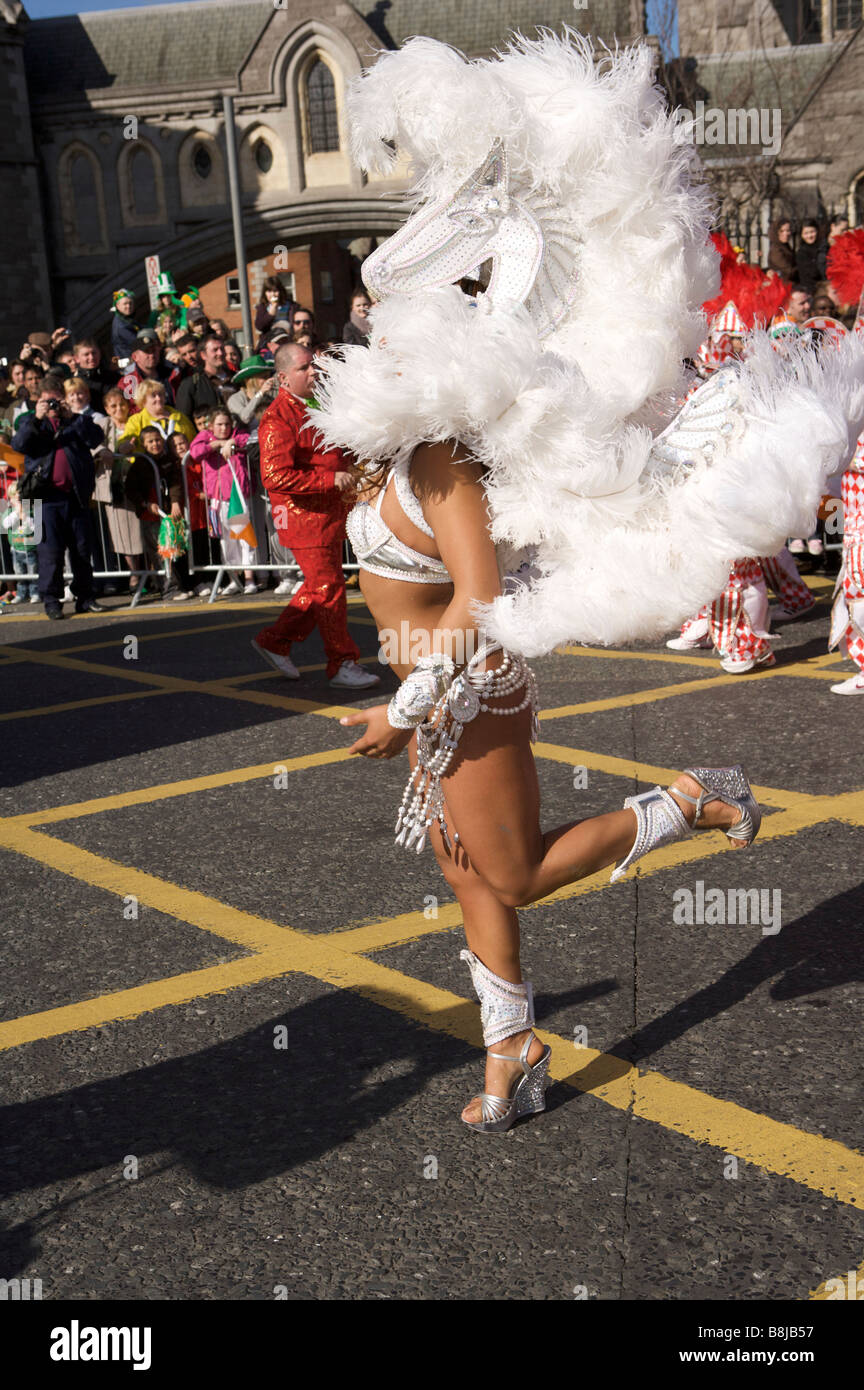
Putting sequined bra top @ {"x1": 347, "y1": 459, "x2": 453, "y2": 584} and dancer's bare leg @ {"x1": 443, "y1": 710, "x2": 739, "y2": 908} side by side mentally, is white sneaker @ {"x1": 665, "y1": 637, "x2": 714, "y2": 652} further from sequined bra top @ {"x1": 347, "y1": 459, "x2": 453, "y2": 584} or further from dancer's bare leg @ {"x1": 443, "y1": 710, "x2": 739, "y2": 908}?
sequined bra top @ {"x1": 347, "y1": 459, "x2": 453, "y2": 584}

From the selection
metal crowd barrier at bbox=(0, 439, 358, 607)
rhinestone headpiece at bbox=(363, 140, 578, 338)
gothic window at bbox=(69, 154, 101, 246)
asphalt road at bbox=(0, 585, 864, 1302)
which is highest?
gothic window at bbox=(69, 154, 101, 246)

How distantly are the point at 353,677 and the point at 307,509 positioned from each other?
1015 mm

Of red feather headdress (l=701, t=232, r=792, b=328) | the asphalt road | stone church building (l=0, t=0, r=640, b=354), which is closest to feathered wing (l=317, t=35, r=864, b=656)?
the asphalt road

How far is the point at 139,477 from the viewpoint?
12492 millimetres

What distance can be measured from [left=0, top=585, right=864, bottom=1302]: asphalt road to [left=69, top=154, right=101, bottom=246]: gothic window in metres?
37.3

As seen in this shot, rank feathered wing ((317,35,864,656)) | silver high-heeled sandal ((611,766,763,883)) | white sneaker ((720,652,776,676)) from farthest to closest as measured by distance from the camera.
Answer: white sneaker ((720,652,776,676)) < silver high-heeled sandal ((611,766,763,883)) < feathered wing ((317,35,864,656))

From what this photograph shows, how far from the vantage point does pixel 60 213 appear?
40.0 meters

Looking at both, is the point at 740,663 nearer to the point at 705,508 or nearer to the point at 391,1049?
the point at 391,1049

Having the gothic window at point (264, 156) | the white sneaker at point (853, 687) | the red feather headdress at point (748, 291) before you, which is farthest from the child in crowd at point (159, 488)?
the gothic window at point (264, 156)

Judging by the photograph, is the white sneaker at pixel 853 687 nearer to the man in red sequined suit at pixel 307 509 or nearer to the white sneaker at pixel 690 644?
the white sneaker at pixel 690 644

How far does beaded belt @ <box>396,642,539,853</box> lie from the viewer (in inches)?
117

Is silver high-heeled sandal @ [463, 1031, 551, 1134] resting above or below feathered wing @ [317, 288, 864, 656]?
below

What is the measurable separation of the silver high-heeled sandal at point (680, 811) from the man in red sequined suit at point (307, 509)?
15.5ft

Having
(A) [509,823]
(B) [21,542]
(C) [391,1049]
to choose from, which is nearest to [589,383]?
(A) [509,823]
